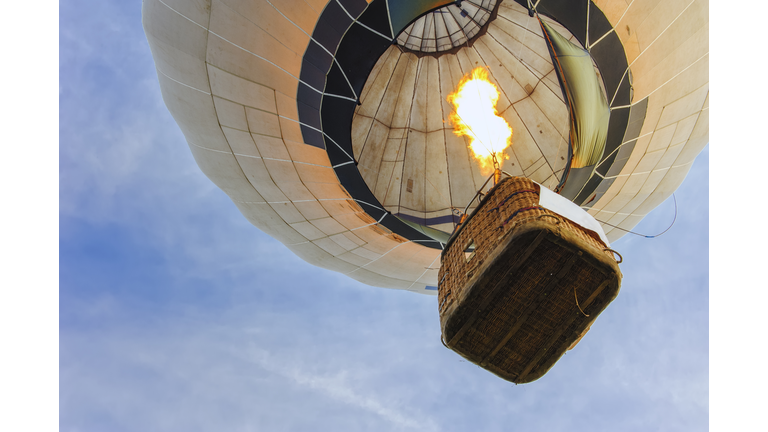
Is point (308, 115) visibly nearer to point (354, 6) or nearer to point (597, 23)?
point (354, 6)

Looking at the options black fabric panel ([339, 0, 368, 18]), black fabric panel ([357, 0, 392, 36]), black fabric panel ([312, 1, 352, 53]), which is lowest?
black fabric panel ([312, 1, 352, 53])

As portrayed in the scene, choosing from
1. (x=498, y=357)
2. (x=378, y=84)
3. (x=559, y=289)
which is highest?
(x=378, y=84)

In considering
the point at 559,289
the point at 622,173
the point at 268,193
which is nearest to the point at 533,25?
the point at 622,173

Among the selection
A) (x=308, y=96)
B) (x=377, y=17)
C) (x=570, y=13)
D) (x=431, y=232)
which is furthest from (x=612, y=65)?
(x=431, y=232)

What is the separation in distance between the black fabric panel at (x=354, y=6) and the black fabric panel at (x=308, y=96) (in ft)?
2.21

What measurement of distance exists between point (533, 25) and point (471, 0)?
0.85 m

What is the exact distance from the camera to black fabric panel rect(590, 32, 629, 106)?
11.7 ft

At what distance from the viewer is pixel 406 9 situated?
12.1 ft

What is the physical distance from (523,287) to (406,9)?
2.36m

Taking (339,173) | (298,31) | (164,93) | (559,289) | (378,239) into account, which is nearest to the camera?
(559,289)

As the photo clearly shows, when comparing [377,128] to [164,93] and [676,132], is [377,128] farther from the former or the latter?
[676,132]

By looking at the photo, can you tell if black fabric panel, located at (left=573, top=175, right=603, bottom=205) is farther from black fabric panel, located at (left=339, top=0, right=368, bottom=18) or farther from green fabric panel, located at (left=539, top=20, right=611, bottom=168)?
black fabric panel, located at (left=339, top=0, right=368, bottom=18)

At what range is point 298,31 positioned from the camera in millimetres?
3508

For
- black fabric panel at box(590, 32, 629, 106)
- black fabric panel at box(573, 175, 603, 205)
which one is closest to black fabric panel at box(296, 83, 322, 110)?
black fabric panel at box(590, 32, 629, 106)
